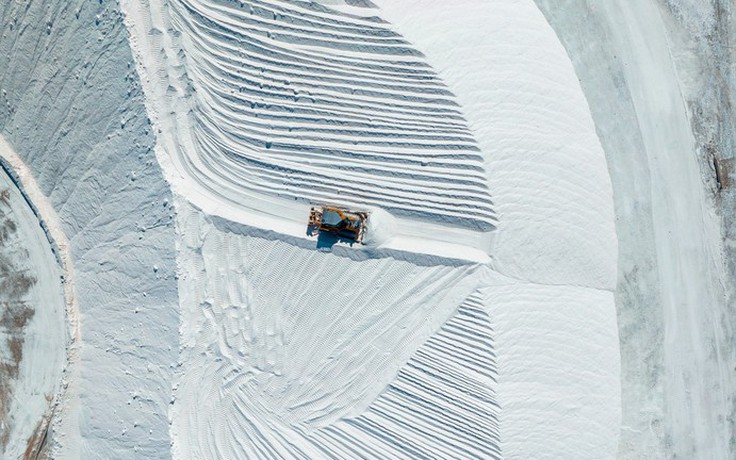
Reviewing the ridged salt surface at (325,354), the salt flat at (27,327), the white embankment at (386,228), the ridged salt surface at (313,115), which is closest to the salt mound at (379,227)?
the white embankment at (386,228)

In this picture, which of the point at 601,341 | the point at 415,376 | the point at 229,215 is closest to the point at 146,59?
the point at 229,215

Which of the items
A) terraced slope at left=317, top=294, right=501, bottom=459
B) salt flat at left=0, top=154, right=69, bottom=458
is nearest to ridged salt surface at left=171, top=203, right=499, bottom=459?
terraced slope at left=317, top=294, right=501, bottom=459

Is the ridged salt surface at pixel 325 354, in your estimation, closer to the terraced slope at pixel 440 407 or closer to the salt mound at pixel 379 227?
the terraced slope at pixel 440 407

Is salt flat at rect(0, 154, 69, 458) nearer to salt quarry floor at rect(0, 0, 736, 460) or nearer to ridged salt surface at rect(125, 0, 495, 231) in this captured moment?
salt quarry floor at rect(0, 0, 736, 460)

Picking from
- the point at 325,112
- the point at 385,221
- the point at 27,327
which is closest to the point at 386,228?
the point at 385,221

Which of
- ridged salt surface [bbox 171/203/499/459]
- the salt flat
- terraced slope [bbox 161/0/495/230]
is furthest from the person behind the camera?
A: the salt flat
